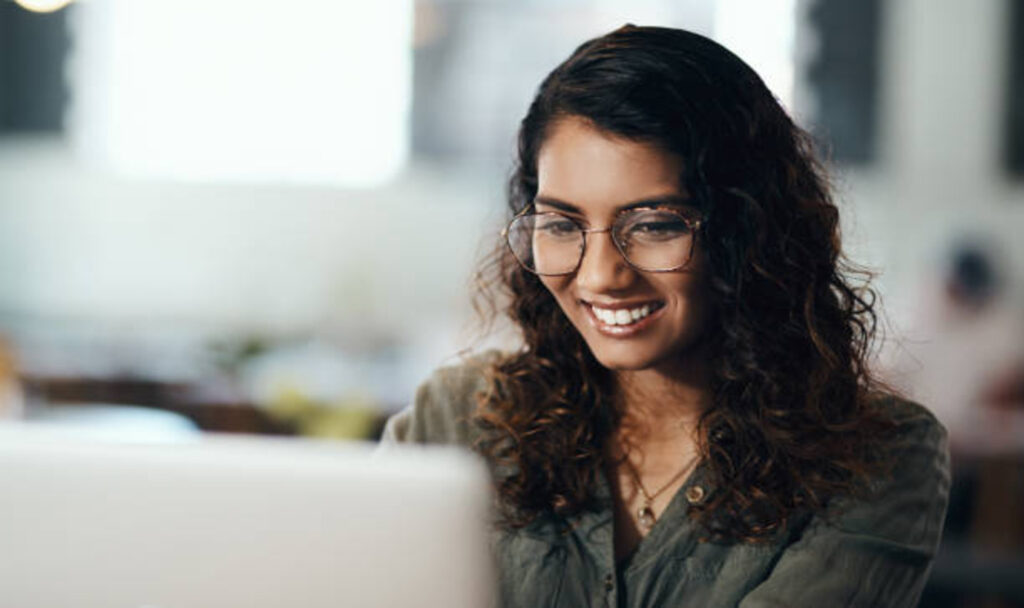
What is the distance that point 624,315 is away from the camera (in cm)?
127

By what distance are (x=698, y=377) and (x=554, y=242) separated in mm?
276

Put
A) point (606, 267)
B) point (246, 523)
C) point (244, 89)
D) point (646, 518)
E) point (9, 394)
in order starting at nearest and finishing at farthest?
point (246, 523) → point (606, 267) → point (646, 518) → point (9, 394) → point (244, 89)

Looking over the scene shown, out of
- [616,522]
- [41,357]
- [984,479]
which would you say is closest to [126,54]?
[41,357]

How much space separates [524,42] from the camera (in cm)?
528

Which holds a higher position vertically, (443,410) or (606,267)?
(606,267)

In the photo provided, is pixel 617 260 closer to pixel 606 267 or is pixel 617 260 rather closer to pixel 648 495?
pixel 606 267

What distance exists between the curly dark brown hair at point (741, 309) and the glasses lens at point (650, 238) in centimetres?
4

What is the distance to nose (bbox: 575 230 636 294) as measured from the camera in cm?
124

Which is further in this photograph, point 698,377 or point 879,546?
point 698,377

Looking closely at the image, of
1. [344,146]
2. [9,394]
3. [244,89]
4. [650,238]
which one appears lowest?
[9,394]

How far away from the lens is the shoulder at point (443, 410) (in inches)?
57.3

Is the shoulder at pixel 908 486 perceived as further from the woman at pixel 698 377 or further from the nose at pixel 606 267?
the nose at pixel 606 267

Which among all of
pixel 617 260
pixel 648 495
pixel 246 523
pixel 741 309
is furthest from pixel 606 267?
pixel 246 523

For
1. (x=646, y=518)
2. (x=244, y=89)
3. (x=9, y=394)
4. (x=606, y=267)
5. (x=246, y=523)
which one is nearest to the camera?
(x=246, y=523)
